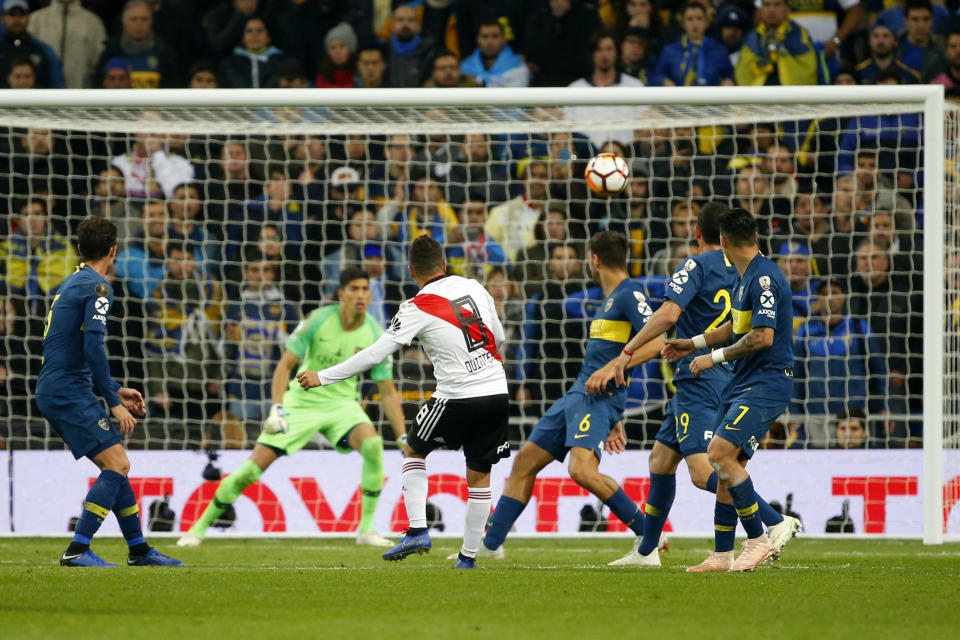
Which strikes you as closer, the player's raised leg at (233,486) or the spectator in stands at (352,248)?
the player's raised leg at (233,486)

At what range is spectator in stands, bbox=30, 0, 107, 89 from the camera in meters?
15.0

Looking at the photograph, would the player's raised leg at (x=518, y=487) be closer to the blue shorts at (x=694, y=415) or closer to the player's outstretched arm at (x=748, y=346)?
the blue shorts at (x=694, y=415)

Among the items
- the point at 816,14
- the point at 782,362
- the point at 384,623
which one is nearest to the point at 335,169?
the point at 816,14

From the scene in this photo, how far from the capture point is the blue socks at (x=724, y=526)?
767 cm

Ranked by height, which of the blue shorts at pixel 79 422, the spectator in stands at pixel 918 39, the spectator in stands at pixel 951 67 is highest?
the spectator in stands at pixel 918 39

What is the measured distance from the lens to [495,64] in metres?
14.8

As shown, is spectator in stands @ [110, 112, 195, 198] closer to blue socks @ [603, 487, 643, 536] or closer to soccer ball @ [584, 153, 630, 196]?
soccer ball @ [584, 153, 630, 196]

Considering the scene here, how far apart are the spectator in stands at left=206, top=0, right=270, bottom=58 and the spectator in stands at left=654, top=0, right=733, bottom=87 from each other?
4907mm

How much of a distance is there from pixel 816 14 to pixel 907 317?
458cm

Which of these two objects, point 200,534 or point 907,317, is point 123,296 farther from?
point 907,317

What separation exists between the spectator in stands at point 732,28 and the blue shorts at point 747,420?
26.3ft

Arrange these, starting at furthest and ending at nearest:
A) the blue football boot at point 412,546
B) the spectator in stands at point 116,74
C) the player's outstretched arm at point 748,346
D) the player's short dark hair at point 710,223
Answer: the spectator in stands at point 116,74, the player's short dark hair at point 710,223, the blue football boot at point 412,546, the player's outstretched arm at point 748,346

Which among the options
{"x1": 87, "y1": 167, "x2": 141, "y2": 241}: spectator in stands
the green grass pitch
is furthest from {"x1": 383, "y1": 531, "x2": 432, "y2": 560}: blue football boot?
{"x1": 87, "y1": 167, "x2": 141, "y2": 241}: spectator in stands

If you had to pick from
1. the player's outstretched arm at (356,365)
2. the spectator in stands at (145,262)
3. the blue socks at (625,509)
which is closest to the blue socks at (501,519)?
the blue socks at (625,509)
